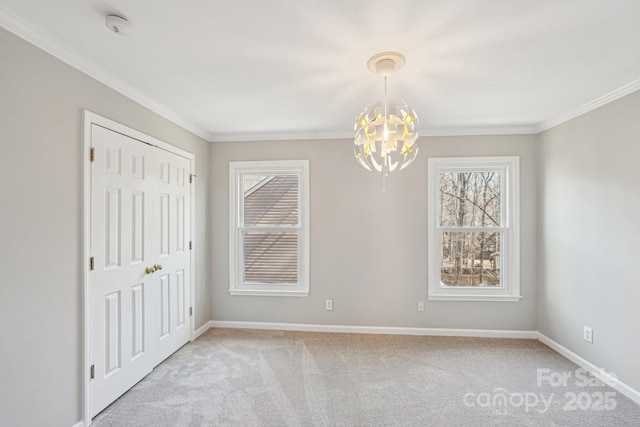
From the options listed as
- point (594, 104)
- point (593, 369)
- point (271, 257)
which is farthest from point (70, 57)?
point (593, 369)

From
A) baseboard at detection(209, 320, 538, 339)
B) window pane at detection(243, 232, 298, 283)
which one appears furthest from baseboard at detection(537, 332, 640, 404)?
window pane at detection(243, 232, 298, 283)

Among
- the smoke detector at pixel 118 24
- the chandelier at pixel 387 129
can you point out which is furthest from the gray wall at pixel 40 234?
the chandelier at pixel 387 129

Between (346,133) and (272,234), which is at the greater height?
(346,133)

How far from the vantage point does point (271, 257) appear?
3.88 m

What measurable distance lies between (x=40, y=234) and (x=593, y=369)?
14.4 feet

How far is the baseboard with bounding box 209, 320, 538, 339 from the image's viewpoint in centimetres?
351

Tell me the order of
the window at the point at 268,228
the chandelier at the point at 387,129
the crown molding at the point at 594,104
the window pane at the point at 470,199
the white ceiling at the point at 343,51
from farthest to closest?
1. the window at the point at 268,228
2. the window pane at the point at 470,199
3. the crown molding at the point at 594,104
4. the chandelier at the point at 387,129
5. the white ceiling at the point at 343,51

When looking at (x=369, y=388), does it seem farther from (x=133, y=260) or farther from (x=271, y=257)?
(x=133, y=260)

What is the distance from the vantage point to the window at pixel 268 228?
3.78 m

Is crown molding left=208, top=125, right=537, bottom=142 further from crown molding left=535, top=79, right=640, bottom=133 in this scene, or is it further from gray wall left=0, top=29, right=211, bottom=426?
gray wall left=0, top=29, right=211, bottom=426

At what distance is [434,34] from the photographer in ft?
5.50

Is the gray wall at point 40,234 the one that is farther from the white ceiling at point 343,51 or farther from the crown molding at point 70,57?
the white ceiling at point 343,51

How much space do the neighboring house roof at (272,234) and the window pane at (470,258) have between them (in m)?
1.87

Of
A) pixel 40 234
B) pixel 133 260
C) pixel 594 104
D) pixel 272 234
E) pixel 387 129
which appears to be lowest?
pixel 133 260
